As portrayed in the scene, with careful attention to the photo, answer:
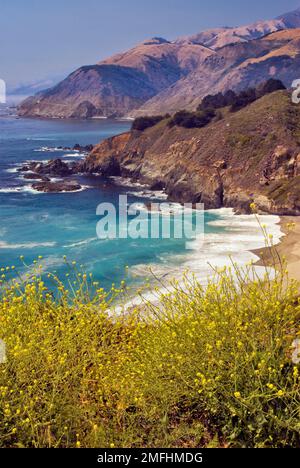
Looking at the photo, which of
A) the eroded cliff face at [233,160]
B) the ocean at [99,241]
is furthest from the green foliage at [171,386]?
the eroded cliff face at [233,160]

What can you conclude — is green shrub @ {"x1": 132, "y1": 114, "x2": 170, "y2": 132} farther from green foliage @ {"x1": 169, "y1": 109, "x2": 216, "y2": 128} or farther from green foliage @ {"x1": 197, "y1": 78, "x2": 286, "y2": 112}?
green foliage @ {"x1": 197, "y1": 78, "x2": 286, "y2": 112}

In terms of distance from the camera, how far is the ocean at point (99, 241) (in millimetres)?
31625

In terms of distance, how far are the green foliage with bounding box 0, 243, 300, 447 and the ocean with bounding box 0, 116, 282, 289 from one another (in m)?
14.7

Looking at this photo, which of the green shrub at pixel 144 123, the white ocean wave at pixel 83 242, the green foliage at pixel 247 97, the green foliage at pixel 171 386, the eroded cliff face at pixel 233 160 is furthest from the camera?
the green shrub at pixel 144 123

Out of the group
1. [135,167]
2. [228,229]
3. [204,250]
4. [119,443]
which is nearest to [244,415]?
[119,443]

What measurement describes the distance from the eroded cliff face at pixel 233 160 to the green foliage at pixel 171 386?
34948mm

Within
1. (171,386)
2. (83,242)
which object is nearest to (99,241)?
(83,242)

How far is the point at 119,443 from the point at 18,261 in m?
27.1

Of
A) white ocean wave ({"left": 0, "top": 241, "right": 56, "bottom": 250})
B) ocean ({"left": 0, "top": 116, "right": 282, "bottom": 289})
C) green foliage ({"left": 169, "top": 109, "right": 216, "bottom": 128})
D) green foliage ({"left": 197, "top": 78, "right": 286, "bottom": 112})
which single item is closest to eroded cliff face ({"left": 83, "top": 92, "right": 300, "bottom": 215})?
green foliage ({"left": 169, "top": 109, "right": 216, "bottom": 128})

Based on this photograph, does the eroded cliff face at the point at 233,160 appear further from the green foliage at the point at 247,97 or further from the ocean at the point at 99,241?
the ocean at the point at 99,241

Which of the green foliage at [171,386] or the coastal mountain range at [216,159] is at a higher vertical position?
the coastal mountain range at [216,159]

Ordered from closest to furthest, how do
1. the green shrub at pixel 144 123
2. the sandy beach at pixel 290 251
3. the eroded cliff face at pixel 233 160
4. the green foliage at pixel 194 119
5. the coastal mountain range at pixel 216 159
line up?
→ the sandy beach at pixel 290 251
the eroded cliff face at pixel 233 160
the coastal mountain range at pixel 216 159
the green foliage at pixel 194 119
the green shrub at pixel 144 123

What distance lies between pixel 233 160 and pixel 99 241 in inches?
807
